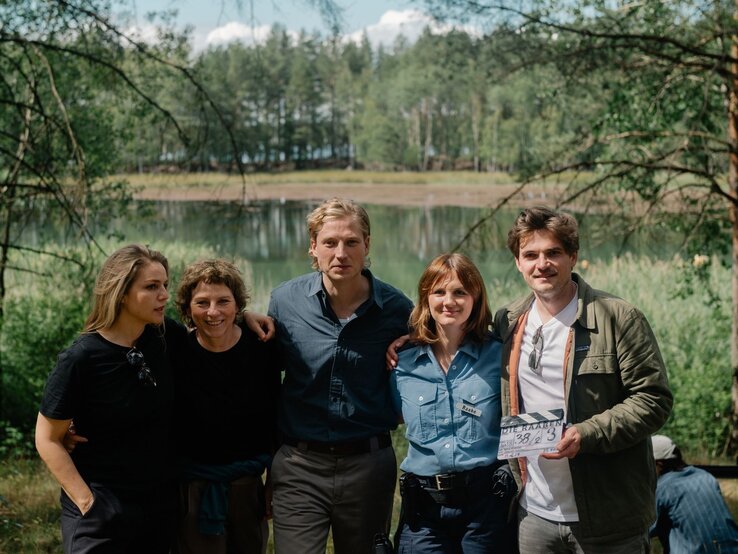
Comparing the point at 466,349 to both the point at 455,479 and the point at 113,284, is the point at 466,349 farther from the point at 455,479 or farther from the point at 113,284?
the point at 113,284

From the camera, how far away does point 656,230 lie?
7758 millimetres

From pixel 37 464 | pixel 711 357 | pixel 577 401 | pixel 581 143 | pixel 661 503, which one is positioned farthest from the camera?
pixel 711 357

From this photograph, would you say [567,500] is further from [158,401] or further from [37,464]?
[37,464]

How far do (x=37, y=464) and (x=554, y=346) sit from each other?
22.0ft

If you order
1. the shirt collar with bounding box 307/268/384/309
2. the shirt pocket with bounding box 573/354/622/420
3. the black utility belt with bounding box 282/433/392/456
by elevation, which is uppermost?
the shirt collar with bounding box 307/268/384/309

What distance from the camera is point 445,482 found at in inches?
109

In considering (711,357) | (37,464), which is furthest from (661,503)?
(711,357)

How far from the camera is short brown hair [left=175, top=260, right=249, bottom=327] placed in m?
3.00

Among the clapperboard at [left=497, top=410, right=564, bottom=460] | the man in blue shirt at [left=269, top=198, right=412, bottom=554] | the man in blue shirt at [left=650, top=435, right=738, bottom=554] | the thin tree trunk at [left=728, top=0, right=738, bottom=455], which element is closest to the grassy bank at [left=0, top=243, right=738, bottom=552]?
the thin tree trunk at [left=728, top=0, right=738, bottom=455]

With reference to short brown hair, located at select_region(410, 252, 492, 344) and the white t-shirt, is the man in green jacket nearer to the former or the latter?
the white t-shirt

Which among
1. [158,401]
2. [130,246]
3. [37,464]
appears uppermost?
[130,246]

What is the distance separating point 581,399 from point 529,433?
0.22m

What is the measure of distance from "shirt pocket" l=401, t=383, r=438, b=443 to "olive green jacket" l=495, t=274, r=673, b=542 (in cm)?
47

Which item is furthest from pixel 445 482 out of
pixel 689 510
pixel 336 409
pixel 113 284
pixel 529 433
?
pixel 689 510
